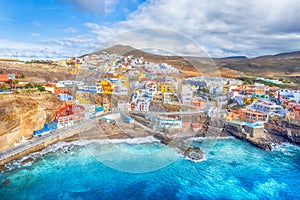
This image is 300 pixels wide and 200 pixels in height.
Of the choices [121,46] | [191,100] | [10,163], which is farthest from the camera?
[10,163]

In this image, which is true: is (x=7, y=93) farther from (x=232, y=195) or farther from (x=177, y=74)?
(x=232, y=195)

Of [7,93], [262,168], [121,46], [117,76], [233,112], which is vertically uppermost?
A: [121,46]

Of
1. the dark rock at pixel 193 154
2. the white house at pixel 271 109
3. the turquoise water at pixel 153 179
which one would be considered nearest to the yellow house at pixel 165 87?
the turquoise water at pixel 153 179

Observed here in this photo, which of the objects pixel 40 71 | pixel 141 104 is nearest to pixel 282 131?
pixel 141 104

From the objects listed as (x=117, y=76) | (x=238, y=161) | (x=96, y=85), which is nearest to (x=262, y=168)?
(x=238, y=161)

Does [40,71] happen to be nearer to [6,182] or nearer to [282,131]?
[6,182]

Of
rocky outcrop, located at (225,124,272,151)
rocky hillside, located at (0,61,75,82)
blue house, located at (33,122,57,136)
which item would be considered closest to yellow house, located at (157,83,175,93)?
rocky outcrop, located at (225,124,272,151)
